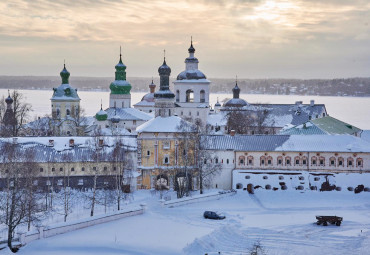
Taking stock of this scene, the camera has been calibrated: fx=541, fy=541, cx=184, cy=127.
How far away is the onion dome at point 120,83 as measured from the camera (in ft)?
173

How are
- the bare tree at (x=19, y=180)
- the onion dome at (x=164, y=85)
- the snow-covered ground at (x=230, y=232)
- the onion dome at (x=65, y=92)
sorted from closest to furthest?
the snow-covered ground at (x=230, y=232) → the bare tree at (x=19, y=180) → the onion dome at (x=164, y=85) → the onion dome at (x=65, y=92)

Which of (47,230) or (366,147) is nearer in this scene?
(47,230)

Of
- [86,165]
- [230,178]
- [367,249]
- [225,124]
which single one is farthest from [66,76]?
[367,249]

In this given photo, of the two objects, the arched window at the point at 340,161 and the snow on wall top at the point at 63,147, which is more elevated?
the snow on wall top at the point at 63,147

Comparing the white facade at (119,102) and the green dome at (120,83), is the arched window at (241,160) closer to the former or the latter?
the white facade at (119,102)

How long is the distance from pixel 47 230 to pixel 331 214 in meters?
13.7

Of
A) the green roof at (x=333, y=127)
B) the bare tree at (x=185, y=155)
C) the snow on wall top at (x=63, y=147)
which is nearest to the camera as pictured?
the snow on wall top at (x=63, y=147)

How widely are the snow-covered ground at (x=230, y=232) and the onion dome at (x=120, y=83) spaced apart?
24823 millimetres

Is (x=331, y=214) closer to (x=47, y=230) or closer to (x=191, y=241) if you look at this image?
(x=191, y=241)

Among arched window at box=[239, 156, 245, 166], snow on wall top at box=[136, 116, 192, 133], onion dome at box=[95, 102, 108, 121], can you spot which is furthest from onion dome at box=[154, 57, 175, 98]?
onion dome at box=[95, 102, 108, 121]

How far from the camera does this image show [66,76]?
50219 mm

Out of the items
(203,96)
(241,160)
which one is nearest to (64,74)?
(203,96)

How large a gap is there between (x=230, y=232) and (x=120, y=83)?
3210cm

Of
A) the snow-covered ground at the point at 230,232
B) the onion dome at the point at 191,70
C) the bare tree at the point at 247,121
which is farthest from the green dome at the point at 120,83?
the snow-covered ground at the point at 230,232
